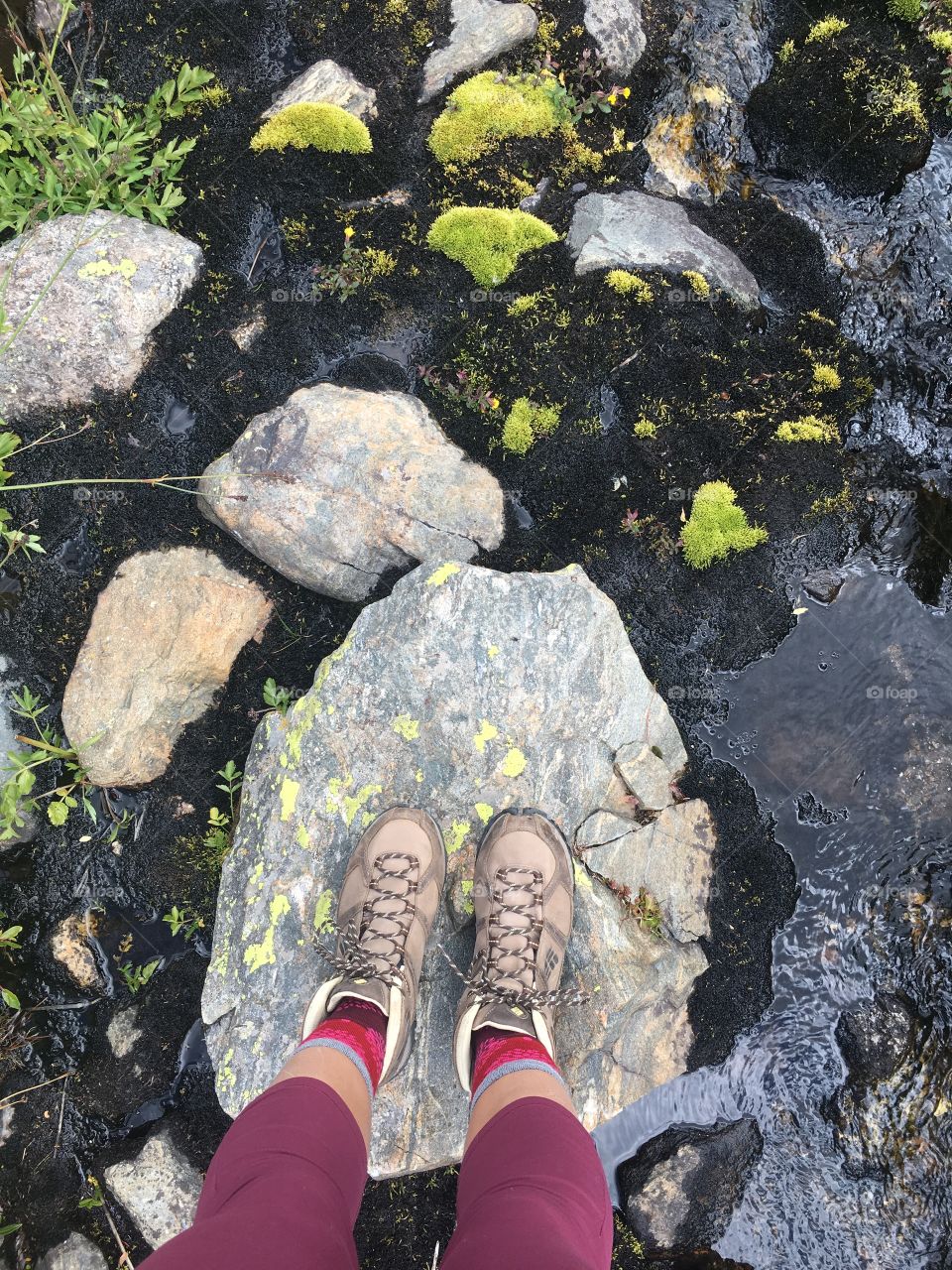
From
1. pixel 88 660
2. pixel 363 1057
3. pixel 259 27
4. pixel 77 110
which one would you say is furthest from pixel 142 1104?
pixel 259 27

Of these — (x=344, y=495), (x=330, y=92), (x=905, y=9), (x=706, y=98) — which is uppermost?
(x=905, y=9)

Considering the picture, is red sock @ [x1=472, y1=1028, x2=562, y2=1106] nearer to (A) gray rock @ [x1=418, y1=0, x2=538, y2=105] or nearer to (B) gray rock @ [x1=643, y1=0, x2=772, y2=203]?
(B) gray rock @ [x1=643, y1=0, x2=772, y2=203]

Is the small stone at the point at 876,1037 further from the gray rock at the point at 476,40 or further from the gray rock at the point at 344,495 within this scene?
the gray rock at the point at 476,40

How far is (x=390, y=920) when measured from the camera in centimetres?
497

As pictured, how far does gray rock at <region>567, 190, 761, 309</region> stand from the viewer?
6.19m

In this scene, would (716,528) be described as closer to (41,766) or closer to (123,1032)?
(41,766)

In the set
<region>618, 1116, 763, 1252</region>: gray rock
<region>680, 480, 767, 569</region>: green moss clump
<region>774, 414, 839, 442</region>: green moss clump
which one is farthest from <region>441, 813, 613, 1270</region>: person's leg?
<region>774, 414, 839, 442</region>: green moss clump

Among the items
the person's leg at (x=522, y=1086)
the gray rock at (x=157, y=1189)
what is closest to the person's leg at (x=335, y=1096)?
the person's leg at (x=522, y=1086)

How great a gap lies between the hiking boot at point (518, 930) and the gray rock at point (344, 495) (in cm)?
220

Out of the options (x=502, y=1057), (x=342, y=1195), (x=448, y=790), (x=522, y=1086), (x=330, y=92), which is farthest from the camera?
(x=330, y=92)

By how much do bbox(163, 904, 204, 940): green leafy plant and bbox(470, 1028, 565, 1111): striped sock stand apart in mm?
2580

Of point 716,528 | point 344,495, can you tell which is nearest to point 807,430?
point 716,528

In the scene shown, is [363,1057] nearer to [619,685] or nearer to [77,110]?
[619,685]

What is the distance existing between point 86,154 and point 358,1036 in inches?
276
